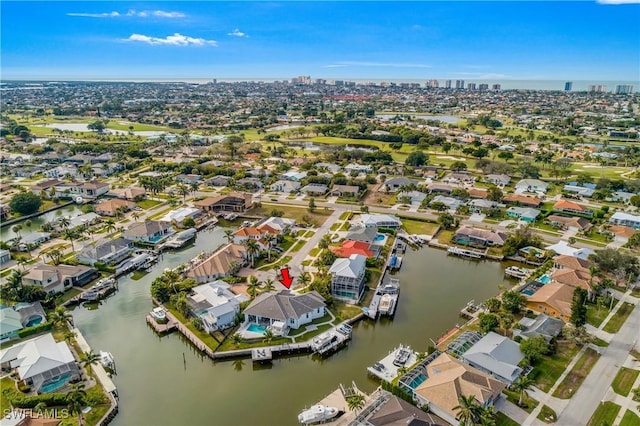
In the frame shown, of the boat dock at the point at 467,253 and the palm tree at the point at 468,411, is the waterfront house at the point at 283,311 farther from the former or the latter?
the boat dock at the point at 467,253

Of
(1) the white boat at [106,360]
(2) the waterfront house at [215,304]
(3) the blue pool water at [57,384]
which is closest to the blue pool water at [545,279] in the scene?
(2) the waterfront house at [215,304]

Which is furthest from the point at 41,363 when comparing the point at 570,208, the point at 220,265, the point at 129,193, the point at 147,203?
the point at 570,208

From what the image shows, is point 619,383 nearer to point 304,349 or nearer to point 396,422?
point 396,422

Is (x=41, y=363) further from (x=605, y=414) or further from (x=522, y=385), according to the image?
(x=605, y=414)

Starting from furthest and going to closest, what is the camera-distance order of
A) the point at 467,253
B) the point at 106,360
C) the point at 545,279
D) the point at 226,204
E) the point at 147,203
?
the point at 147,203 < the point at 226,204 < the point at 467,253 < the point at 545,279 < the point at 106,360

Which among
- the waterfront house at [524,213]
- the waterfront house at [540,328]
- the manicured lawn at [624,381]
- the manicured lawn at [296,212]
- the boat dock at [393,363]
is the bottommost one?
the boat dock at [393,363]

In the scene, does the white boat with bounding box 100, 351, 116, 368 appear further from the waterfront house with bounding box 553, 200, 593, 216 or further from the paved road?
the waterfront house with bounding box 553, 200, 593, 216

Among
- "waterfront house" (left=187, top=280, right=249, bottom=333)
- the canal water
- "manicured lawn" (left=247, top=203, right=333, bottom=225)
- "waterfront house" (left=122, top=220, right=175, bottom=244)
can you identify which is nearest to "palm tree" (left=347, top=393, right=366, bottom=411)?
the canal water
